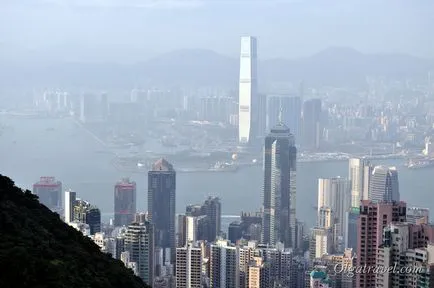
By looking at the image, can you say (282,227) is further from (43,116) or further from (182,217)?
(43,116)

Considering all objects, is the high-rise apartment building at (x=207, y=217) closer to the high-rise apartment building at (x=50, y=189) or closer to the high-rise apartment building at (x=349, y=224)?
the high-rise apartment building at (x=349, y=224)

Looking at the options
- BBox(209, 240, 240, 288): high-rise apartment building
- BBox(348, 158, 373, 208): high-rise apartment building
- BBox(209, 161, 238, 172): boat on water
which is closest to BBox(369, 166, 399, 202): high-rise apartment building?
BBox(348, 158, 373, 208): high-rise apartment building

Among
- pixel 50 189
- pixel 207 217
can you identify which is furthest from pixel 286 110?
pixel 50 189

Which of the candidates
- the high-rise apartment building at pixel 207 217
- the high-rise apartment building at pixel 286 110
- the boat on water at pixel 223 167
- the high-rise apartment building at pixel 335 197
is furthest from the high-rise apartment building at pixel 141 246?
the high-rise apartment building at pixel 286 110

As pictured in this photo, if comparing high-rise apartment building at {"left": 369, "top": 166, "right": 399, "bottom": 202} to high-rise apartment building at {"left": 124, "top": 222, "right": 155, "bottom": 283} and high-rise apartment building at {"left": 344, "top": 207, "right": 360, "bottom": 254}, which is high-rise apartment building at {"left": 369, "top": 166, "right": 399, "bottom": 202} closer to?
high-rise apartment building at {"left": 344, "top": 207, "right": 360, "bottom": 254}

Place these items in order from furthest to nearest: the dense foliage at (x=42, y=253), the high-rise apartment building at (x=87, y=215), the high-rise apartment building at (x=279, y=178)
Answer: the high-rise apartment building at (x=279, y=178), the high-rise apartment building at (x=87, y=215), the dense foliage at (x=42, y=253)

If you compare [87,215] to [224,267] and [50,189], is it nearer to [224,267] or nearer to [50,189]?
[50,189]
